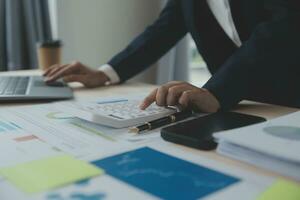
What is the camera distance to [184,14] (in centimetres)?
125

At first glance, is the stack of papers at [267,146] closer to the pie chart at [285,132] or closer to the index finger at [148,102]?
the pie chart at [285,132]

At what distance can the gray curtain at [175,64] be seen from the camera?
233 centimetres

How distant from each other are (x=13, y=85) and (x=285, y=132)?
0.76 meters

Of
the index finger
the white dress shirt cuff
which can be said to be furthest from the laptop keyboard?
the index finger

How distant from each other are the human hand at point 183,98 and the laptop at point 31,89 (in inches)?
11.1

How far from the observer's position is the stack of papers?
0.50m

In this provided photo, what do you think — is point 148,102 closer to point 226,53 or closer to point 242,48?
point 242,48

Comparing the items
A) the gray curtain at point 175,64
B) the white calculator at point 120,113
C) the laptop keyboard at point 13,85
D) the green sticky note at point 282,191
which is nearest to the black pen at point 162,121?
the white calculator at point 120,113

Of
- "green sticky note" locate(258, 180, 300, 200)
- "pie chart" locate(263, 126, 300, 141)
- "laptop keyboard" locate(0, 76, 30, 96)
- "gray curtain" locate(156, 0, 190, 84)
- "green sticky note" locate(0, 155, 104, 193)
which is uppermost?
"laptop keyboard" locate(0, 76, 30, 96)

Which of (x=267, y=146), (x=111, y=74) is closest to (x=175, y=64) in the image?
(x=111, y=74)

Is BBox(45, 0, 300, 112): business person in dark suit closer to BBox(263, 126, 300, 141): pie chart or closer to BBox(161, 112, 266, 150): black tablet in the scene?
BBox(161, 112, 266, 150): black tablet

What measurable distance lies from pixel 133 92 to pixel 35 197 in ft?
2.34

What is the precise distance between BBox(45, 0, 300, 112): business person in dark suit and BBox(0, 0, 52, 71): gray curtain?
897 millimetres

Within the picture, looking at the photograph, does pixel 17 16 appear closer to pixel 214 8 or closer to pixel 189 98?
pixel 214 8
